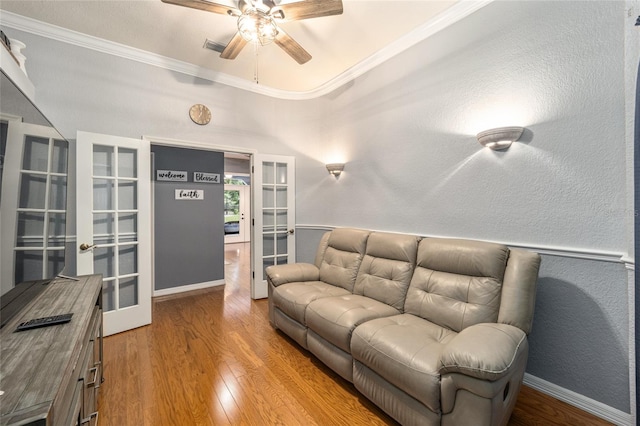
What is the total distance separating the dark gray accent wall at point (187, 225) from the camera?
416cm

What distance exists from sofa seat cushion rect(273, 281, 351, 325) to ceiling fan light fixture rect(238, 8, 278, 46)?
2.22m

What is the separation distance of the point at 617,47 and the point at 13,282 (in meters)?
3.54

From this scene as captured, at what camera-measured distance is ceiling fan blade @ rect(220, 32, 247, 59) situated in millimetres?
2290

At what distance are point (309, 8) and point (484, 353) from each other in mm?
2375

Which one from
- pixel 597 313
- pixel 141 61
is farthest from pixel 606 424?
pixel 141 61

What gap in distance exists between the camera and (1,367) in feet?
3.09

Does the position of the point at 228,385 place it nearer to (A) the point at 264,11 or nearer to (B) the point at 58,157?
(B) the point at 58,157

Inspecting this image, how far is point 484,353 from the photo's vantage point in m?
1.30

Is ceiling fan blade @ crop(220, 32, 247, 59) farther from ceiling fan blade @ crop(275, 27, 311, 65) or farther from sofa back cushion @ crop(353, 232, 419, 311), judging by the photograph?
sofa back cushion @ crop(353, 232, 419, 311)

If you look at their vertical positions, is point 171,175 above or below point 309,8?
below

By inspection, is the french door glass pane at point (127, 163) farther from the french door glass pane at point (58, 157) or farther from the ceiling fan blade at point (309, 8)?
the ceiling fan blade at point (309, 8)

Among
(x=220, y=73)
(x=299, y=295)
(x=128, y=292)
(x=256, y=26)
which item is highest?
(x=220, y=73)

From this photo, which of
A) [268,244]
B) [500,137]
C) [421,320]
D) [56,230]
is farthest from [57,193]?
[500,137]

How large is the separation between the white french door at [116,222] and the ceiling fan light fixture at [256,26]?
181cm
